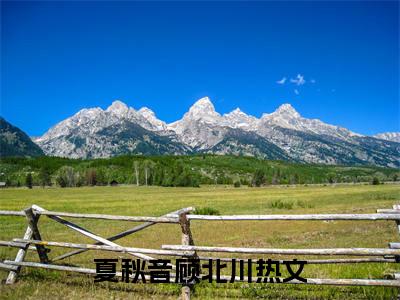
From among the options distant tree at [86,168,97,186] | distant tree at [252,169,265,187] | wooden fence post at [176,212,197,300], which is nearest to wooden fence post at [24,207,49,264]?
wooden fence post at [176,212,197,300]

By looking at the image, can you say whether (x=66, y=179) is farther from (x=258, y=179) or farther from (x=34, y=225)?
(x=34, y=225)

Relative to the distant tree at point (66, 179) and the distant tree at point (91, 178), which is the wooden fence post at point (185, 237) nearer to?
the distant tree at point (66, 179)

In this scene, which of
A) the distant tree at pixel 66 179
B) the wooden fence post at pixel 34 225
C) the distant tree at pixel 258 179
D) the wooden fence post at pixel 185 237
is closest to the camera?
the wooden fence post at pixel 185 237

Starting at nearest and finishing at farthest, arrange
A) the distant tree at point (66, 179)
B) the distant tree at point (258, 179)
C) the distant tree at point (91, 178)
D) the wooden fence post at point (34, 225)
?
the wooden fence post at point (34, 225), the distant tree at point (66, 179), the distant tree at point (91, 178), the distant tree at point (258, 179)


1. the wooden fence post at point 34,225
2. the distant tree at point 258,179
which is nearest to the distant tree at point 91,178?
the distant tree at point 258,179

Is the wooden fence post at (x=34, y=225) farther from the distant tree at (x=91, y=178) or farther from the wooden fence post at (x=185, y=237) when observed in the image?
the distant tree at (x=91, y=178)

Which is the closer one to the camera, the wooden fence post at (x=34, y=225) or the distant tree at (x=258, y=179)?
the wooden fence post at (x=34, y=225)

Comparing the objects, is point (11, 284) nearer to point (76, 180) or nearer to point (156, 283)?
point (156, 283)

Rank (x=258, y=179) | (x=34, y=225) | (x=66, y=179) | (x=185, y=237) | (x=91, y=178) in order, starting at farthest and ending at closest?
1. (x=258, y=179)
2. (x=91, y=178)
3. (x=66, y=179)
4. (x=34, y=225)
5. (x=185, y=237)

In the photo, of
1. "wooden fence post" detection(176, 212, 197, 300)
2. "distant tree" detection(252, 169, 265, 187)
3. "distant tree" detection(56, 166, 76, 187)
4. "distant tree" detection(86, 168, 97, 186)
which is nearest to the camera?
"wooden fence post" detection(176, 212, 197, 300)

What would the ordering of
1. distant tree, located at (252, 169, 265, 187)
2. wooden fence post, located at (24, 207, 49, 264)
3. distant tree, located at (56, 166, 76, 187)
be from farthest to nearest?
distant tree, located at (252, 169, 265, 187) < distant tree, located at (56, 166, 76, 187) < wooden fence post, located at (24, 207, 49, 264)

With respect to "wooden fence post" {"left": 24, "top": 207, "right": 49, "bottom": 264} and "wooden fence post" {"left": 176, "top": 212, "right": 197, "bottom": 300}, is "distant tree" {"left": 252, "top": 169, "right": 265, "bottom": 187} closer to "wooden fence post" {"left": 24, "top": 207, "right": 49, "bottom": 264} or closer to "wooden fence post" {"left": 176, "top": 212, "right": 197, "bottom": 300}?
"wooden fence post" {"left": 24, "top": 207, "right": 49, "bottom": 264}

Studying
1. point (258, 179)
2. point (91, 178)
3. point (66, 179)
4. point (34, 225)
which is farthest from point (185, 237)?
point (258, 179)

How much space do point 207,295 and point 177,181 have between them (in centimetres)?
15957
